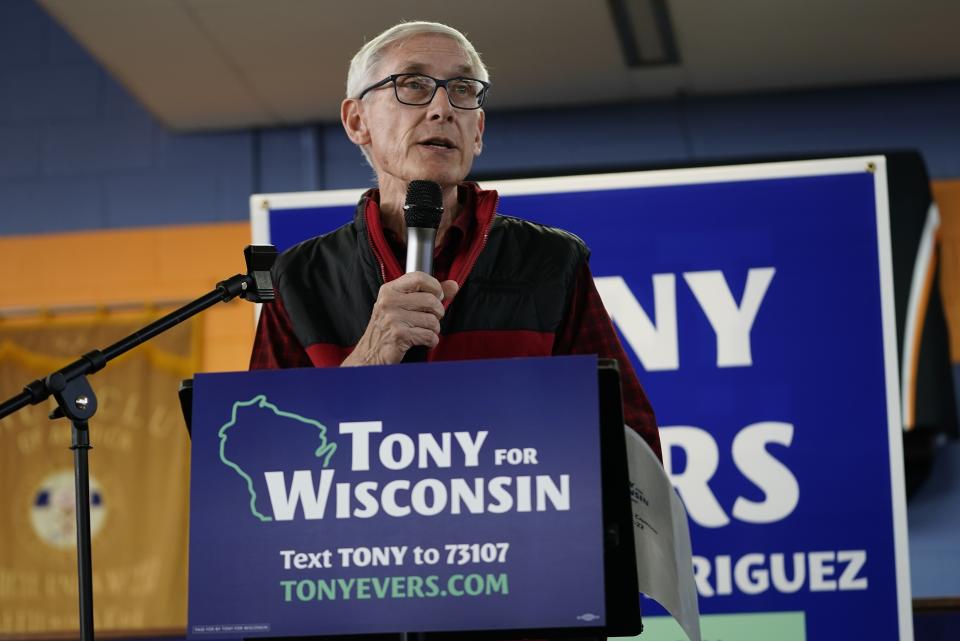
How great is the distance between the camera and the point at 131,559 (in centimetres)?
457

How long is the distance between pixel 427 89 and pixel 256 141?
338 cm

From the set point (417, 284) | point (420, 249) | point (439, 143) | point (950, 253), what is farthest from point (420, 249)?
point (950, 253)

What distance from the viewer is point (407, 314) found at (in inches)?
49.4

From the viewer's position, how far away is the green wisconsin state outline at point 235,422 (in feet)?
3.74

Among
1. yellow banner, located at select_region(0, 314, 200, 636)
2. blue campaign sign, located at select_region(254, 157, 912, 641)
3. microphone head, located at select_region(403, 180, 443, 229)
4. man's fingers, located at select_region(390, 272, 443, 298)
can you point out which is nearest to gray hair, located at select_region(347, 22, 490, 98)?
microphone head, located at select_region(403, 180, 443, 229)

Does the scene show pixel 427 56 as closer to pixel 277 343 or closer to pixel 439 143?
pixel 439 143

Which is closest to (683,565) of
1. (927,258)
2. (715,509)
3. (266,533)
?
(266,533)

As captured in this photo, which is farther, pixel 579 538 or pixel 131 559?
pixel 131 559

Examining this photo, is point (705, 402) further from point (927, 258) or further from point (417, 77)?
point (927, 258)

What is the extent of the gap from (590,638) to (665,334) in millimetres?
1468

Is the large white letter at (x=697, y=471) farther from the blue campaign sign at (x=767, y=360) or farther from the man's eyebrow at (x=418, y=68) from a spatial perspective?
the man's eyebrow at (x=418, y=68)

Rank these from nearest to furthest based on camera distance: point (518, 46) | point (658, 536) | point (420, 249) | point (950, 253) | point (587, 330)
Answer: point (658, 536) < point (420, 249) < point (587, 330) < point (518, 46) < point (950, 253)

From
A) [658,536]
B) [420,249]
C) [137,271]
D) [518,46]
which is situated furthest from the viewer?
[137,271]

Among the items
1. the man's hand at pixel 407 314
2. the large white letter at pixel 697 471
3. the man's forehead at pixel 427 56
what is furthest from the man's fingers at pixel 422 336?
the large white letter at pixel 697 471
